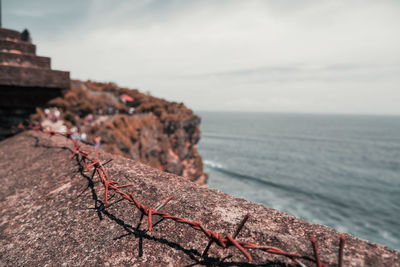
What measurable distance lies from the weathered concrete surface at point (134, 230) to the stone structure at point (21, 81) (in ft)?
7.33

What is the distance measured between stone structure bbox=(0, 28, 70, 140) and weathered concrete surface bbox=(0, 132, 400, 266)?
2233 mm

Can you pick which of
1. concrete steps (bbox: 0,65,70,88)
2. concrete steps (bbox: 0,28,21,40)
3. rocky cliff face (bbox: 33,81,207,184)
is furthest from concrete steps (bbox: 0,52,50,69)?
rocky cliff face (bbox: 33,81,207,184)

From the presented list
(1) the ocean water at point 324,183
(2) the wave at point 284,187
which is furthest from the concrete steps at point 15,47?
(2) the wave at point 284,187

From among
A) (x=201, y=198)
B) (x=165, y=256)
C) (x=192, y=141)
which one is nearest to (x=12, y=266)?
(x=165, y=256)

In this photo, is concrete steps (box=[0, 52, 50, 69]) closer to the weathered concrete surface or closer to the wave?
the weathered concrete surface

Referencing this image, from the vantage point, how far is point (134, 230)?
4.80 ft

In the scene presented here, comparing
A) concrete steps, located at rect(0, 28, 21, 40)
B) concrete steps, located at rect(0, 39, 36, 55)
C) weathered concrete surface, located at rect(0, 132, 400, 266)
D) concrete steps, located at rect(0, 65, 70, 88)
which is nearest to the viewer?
weathered concrete surface, located at rect(0, 132, 400, 266)

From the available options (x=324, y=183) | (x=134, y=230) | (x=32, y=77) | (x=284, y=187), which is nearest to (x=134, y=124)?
(x=32, y=77)

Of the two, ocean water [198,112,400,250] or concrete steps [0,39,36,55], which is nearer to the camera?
concrete steps [0,39,36,55]

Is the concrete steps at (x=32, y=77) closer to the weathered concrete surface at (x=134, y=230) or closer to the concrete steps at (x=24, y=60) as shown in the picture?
the concrete steps at (x=24, y=60)

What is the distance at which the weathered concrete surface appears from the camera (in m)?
1.19

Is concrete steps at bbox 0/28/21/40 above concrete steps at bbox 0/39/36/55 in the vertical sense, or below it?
above

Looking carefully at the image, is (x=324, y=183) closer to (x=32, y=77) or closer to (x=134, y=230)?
(x=32, y=77)

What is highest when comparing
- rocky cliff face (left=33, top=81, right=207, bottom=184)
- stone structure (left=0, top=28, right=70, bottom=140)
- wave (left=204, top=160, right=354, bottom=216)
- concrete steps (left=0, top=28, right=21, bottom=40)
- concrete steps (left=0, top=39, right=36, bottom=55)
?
concrete steps (left=0, top=28, right=21, bottom=40)
